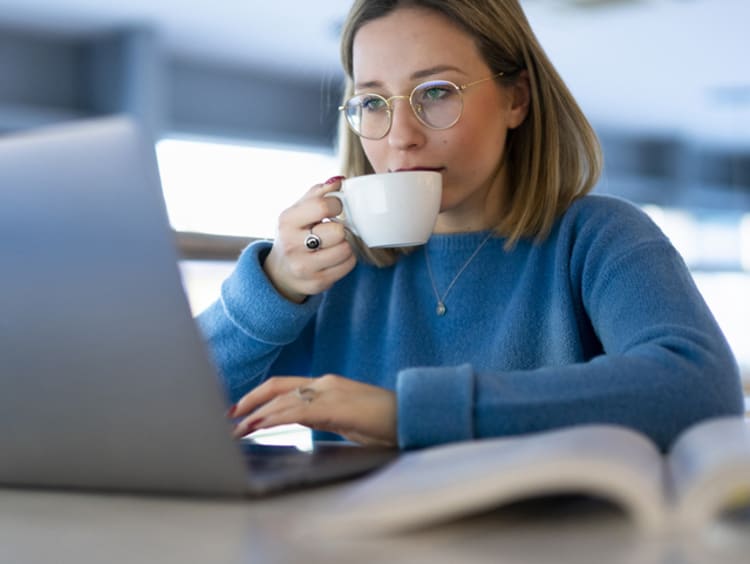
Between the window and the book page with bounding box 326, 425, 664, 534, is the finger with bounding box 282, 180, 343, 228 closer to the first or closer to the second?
the book page with bounding box 326, 425, 664, 534

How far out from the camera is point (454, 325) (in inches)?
50.3

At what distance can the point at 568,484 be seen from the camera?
446 mm

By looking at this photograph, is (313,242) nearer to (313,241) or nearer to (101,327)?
(313,241)

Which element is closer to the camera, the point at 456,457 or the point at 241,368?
the point at 456,457

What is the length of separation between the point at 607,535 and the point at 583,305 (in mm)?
758

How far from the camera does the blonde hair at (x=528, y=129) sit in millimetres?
1251

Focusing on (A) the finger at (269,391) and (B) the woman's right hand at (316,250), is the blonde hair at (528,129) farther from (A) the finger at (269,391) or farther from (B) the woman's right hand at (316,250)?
(A) the finger at (269,391)

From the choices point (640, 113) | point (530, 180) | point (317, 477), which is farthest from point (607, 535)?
point (640, 113)

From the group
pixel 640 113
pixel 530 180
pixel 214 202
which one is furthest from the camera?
pixel 640 113

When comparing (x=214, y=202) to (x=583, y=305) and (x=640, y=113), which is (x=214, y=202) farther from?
(x=583, y=305)

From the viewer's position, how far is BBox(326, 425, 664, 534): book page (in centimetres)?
45

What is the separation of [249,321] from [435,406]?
0.49 meters

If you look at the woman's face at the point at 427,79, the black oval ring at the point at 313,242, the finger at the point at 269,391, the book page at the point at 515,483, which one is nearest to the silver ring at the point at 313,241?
the black oval ring at the point at 313,242

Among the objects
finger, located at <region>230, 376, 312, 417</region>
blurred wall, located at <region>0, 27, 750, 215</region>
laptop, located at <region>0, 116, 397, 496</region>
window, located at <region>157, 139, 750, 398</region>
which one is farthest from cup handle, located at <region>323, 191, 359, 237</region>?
window, located at <region>157, 139, 750, 398</region>
